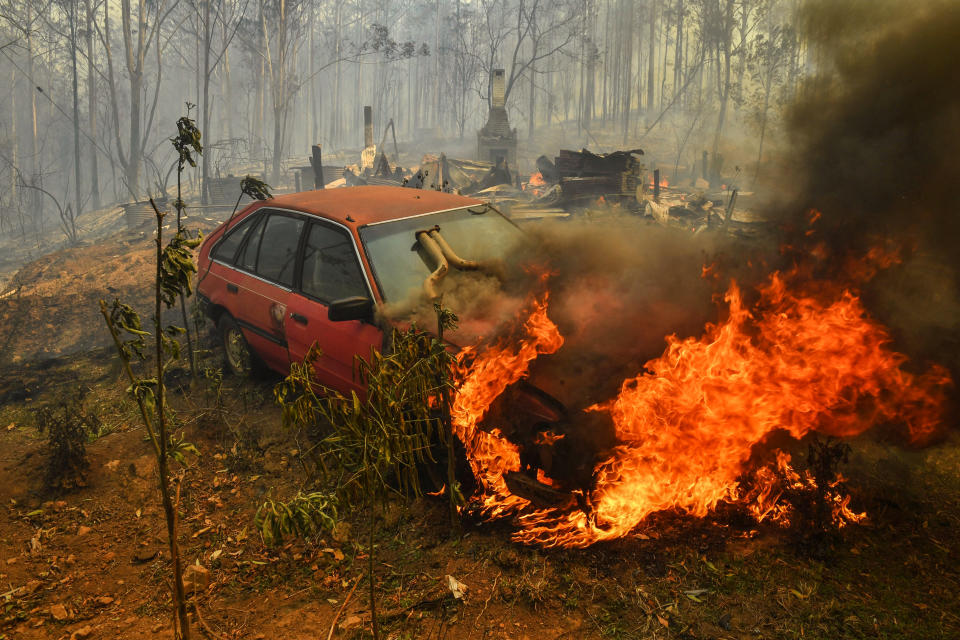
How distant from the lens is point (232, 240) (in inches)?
236

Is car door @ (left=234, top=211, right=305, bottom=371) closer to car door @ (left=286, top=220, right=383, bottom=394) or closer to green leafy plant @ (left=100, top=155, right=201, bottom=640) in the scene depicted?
car door @ (left=286, top=220, right=383, bottom=394)

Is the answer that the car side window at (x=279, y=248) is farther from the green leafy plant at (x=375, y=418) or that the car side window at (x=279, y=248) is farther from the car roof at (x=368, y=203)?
the green leafy plant at (x=375, y=418)

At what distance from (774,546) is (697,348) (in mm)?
1331

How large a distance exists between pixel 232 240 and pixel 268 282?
103 centimetres

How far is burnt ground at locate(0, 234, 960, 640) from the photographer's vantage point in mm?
2910

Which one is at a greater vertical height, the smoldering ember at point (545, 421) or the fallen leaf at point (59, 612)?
the smoldering ember at point (545, 421)

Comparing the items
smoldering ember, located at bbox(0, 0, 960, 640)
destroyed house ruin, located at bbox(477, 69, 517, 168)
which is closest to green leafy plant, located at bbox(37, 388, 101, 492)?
smoldering ember, located at bbox(0, 0, 960, 640)

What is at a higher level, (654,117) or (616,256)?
(654,117)

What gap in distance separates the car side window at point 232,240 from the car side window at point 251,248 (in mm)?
63

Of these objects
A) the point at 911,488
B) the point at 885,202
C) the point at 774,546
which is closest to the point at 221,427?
the point at 774,546

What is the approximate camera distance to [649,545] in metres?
3.43

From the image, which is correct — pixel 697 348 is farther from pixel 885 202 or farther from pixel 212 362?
pixel 212 362

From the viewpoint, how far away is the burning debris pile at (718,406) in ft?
11.9

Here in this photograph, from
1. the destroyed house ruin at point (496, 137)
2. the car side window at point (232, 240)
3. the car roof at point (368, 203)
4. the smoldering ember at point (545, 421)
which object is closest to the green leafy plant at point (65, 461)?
the smoldering ember at point (545, 421)
